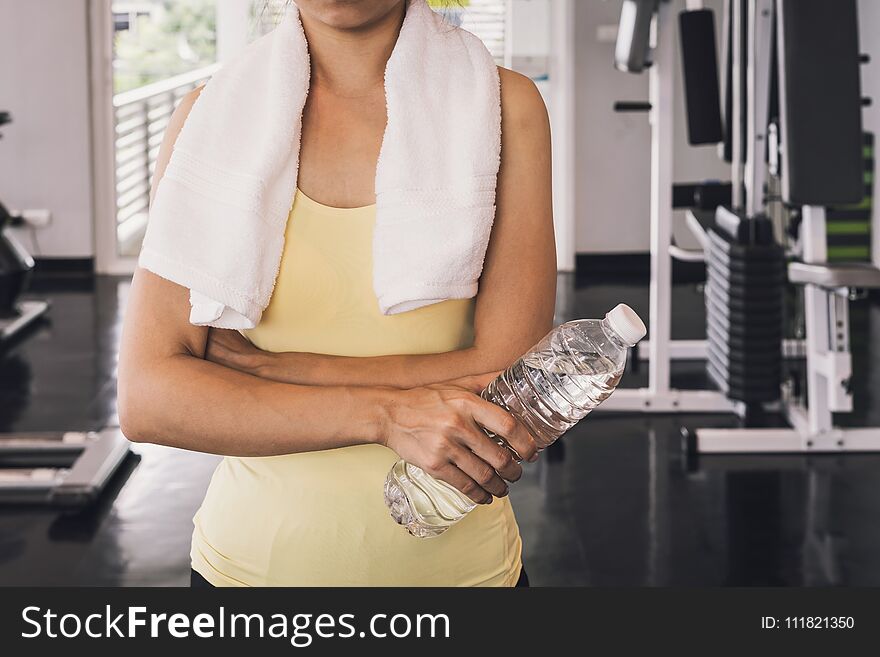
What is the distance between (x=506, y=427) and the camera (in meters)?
0.85

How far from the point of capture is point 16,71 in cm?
633

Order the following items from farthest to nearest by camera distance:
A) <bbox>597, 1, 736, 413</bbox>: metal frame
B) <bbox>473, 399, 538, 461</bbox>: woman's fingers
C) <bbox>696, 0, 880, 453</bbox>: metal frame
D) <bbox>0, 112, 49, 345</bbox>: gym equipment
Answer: <bbox>0, 112, 49, 345</bbox>: gym equipment → <bbox>597, 1, 736, 413</bbox>: metal frame → <bbox>696, 0, 880, 453</bbox>: metal frame → <bbox>473, 399, 538, 461</bbox>: woman's fingers

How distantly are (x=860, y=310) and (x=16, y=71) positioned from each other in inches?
187

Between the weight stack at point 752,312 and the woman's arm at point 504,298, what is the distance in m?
2.54

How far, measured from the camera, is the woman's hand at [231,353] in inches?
39.4

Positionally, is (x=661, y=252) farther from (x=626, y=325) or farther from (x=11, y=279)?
(x=626, y=325)

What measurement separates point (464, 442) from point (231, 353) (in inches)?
10.2

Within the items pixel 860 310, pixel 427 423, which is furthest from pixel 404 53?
pixel 860 310

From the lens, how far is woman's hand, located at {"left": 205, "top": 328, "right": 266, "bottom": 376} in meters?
1.00

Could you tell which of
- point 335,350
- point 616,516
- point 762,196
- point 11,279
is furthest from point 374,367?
point 11,279

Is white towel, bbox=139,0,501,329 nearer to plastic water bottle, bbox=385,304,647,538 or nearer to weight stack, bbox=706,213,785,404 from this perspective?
plastic water bottle, bbox=385,304,647,538

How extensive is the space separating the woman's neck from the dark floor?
1723 millimetres

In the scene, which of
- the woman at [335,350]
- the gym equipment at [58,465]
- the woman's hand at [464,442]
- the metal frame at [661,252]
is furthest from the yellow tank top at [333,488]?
the metal frame at [661,252]

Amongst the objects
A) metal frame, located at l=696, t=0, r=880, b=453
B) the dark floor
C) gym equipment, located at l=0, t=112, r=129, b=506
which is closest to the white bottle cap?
the dark floor
